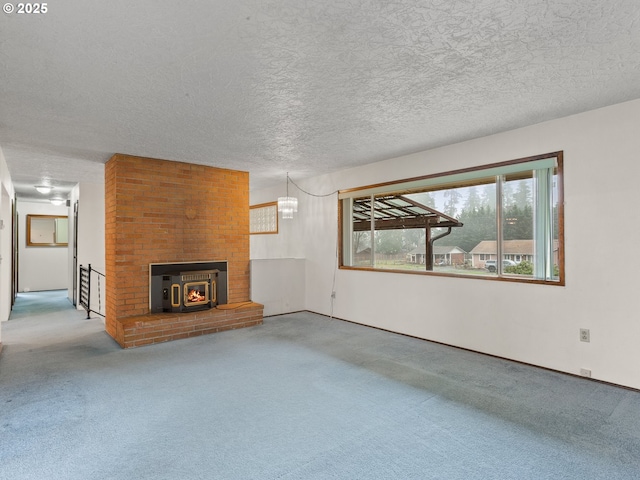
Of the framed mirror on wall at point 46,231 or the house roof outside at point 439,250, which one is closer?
the house roof outside at point 439,250

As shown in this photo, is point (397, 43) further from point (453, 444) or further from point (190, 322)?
point (190, 322)

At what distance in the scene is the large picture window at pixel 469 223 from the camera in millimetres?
3521

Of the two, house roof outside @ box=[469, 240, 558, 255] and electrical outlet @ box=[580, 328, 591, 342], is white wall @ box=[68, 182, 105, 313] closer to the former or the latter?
house roof outside @ box=[469, 240, 558, 255]

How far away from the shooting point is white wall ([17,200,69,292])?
8.97m

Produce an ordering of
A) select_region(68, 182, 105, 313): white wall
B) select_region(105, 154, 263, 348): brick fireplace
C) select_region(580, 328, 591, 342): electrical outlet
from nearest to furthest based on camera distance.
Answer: select_region(580, 328, 591, 342): electrical outlet, select_region(105, 154, 263, 348): brick fireplace, select_region(68, 182, 105, 313): white wall

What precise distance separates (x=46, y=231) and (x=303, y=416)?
1013cm

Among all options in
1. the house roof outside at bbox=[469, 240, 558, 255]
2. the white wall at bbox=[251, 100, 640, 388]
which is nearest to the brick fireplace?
the white wall at bbox=[251, 100, 640, 388]

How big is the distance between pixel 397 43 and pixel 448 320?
330 cm

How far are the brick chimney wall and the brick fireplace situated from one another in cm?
1

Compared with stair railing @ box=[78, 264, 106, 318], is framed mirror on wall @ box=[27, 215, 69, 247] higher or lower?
higher

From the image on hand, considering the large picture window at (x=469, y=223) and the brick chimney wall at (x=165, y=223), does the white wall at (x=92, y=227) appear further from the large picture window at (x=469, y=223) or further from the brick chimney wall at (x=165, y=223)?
the large picture window at (x=469, y=223)

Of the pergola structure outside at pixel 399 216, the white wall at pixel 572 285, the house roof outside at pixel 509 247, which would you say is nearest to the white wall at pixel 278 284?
the pergola structure outside at pixel 399 216

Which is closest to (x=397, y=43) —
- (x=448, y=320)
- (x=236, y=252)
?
(x=448, y=320)

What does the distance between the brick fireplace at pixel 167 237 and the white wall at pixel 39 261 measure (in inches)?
234
